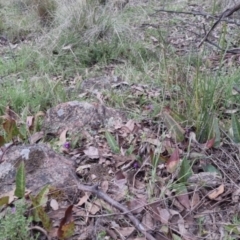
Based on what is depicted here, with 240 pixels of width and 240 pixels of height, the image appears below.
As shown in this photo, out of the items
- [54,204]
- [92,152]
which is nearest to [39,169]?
[54,204]

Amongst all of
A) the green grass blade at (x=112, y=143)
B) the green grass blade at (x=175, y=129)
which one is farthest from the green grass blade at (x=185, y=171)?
the green grass blade at (x=112, y=143)

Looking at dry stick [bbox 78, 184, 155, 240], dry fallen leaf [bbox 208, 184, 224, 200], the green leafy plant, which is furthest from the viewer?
dry fallen leaf [bbox 208, 184, 224, 200]

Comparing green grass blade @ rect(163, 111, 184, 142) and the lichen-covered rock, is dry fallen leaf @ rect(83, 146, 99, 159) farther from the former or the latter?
green grass blade @ rect(163, 111, 184, 142)

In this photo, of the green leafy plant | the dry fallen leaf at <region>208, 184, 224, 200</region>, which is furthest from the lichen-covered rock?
the dry fallen leaf at <region>208, 184, 224, 200</region>

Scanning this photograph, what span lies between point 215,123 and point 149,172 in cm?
42

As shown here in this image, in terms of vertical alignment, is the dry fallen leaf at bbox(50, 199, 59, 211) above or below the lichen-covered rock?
below

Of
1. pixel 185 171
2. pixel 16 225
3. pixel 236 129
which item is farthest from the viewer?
pixel 236 129

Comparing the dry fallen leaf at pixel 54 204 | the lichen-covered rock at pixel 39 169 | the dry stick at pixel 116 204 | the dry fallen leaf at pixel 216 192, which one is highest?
the lichen-covered rock at pixel 39 169

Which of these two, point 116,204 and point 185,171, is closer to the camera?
point 116,204

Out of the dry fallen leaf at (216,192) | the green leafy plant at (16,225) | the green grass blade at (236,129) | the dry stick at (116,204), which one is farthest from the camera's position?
the green grass blade at (236,129)

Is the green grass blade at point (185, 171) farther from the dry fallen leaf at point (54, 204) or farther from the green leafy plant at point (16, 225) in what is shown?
the green leafy plant at point (16, 225)

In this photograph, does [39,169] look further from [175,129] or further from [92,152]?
[175,129]

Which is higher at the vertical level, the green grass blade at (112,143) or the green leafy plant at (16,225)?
the green leafy plant at (16,225)

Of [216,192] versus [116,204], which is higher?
[116,204]
